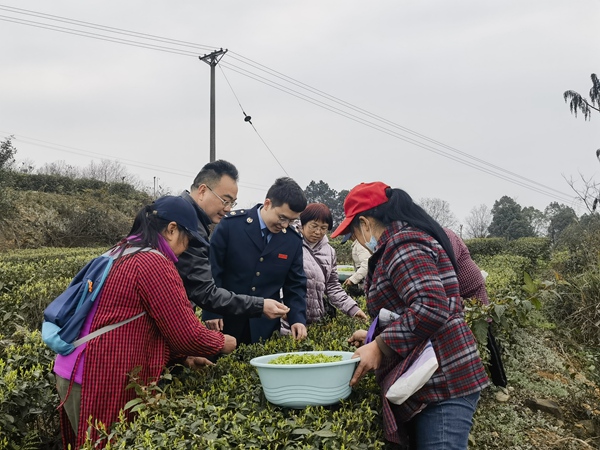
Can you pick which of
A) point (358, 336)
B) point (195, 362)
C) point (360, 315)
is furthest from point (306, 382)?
point (360, 315)

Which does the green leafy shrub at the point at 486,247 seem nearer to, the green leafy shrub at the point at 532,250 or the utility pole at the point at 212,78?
the green leafy shrub at the point at 532,250

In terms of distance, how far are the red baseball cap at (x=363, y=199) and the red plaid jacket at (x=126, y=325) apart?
70 cm

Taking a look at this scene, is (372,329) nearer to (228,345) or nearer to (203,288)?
(228,345)

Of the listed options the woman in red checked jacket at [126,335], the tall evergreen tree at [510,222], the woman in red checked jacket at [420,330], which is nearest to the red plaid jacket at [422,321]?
the woman in red checked jacket at [420,330]

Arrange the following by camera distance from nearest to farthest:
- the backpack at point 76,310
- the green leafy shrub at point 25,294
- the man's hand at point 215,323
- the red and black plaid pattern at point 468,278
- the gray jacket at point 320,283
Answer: the backpack at point 76,310 → the man's hand at point 215,323 → the red and black plaid pattern at point 468,278 → the gray jacket at point 320,283 → the green leafy shrub at point 25,294

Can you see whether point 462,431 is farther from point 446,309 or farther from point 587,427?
point 587,427

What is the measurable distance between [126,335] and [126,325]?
40 millimetres

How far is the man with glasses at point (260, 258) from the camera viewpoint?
11.5 feet

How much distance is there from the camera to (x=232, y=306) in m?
2.84

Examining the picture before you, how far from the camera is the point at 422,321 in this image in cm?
187

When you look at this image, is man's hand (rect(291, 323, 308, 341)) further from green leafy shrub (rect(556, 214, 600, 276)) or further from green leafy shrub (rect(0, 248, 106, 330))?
green leafy shrub (rect(556, 214, 600, 276))

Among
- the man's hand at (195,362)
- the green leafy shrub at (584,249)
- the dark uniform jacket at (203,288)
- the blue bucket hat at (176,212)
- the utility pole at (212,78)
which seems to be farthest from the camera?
the utility pole at (212,78)

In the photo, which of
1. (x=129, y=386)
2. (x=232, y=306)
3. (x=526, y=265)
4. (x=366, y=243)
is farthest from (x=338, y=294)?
(x=526, y=265)

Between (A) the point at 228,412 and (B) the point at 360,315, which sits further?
(B) the point at 360,315
